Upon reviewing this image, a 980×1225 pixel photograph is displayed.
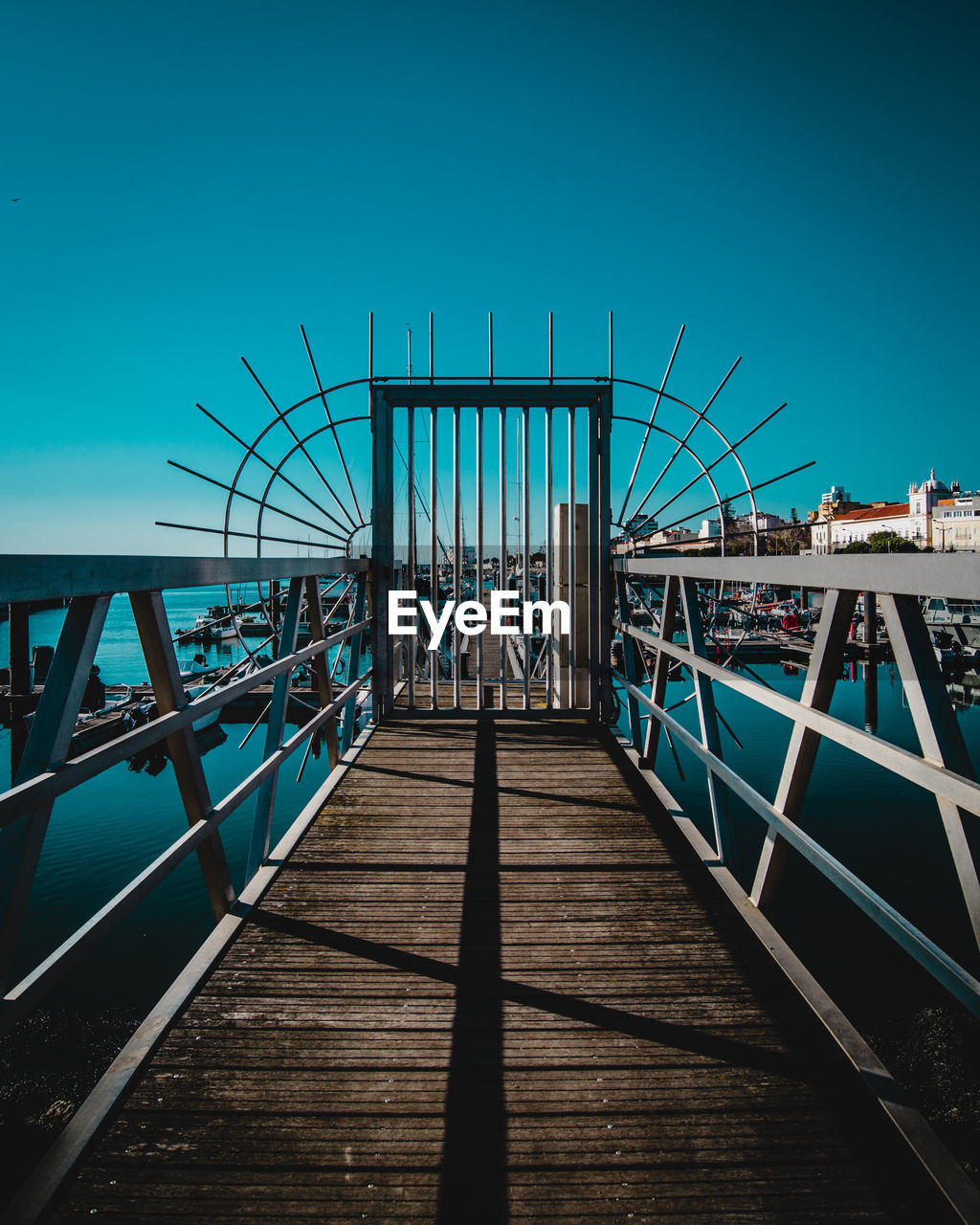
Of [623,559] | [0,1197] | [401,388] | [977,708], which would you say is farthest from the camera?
[977,708]

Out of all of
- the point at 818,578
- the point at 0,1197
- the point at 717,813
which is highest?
the point at 818,578

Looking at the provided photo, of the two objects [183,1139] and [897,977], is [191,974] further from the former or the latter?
[897,977]

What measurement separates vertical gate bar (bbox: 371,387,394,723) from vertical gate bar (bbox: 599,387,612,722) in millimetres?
1635

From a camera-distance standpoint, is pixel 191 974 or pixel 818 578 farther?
pixel 191 974

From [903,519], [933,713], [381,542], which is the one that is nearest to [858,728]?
[933,713]

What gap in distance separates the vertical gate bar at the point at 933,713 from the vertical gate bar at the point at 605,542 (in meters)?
3.58

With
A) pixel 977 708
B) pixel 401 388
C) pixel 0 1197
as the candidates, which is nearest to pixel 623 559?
pixel 401 388

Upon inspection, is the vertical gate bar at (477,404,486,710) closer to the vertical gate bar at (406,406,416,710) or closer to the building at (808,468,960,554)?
the vertical gate bar at (406,406,416,710)

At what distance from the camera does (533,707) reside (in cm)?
552

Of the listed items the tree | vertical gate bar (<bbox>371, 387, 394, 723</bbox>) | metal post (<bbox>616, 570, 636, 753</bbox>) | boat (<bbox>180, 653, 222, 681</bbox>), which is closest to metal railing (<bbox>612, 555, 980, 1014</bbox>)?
metal post (<bbox>616, 570, 636, 753</bbox>)

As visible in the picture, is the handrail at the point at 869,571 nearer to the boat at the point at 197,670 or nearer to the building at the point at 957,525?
the boat at the point at 197,670

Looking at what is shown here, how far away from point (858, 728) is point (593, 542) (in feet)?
11.5

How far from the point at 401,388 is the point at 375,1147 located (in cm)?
462

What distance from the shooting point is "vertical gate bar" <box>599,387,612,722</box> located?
4.94 meters
